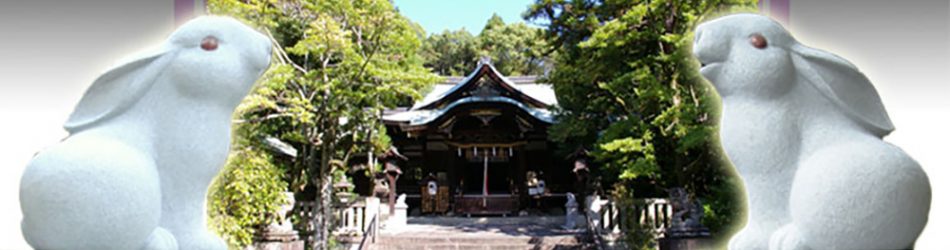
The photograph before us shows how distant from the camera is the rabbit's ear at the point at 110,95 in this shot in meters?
2.63

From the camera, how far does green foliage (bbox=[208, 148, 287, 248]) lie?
711 cm

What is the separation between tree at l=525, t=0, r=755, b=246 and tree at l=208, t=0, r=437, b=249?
2.99 m

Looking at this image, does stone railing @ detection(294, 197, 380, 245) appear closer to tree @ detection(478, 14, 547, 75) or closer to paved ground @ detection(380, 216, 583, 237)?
paved ground @ detection(380, 216, 583, 237)

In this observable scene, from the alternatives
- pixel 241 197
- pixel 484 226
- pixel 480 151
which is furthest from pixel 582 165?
pixel 241 197

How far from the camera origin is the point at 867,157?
2.64m

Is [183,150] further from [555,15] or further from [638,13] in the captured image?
Result: [555,15]

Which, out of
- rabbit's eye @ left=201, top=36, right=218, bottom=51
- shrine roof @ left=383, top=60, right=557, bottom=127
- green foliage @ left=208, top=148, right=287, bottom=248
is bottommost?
green foliage @ left=208, top=148, right=287, bottom=248

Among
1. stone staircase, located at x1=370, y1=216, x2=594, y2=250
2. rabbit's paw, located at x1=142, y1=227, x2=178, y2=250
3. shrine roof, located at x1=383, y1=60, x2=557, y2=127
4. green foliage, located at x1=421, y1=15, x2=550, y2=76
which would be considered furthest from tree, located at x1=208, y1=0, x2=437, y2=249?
green foliage, located at x1=421, y1=15, x2=550, y2=76

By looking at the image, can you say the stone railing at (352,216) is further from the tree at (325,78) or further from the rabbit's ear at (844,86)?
the rabbit's ear at (844,86)

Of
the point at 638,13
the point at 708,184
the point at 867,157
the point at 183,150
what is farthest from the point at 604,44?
the point at 183,150

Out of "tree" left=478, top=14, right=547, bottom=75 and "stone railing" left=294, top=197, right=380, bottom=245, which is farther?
"tree" left=478, top=14, right=547, bottom=75

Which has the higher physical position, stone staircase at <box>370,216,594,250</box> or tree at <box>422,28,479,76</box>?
tree at <box>422,28,479,76</box>

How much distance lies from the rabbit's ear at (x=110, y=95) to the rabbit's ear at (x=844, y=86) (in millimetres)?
3302

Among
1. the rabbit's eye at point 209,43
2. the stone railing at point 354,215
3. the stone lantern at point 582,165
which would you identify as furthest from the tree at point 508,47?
the rabbit's eye at point 209,43
